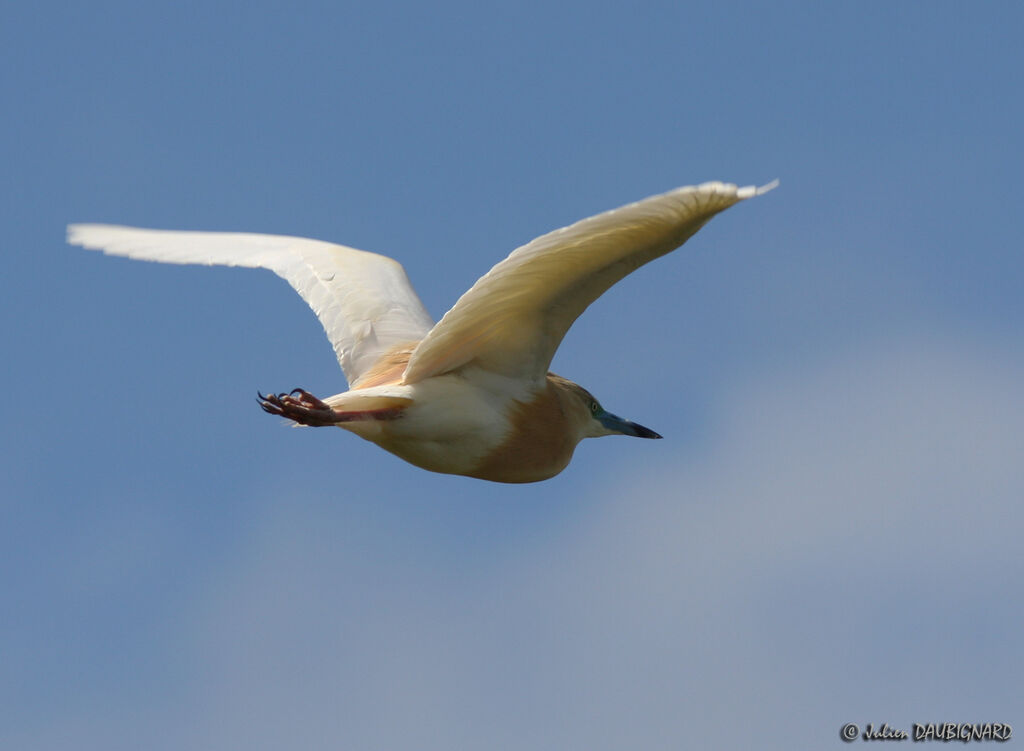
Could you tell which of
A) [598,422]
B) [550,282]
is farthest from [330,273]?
[550,282]

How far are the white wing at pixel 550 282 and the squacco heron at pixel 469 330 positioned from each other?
0.5 inches

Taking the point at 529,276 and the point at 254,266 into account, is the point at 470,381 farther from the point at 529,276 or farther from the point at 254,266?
the point at 254,266

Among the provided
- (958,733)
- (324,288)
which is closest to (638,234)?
(324,288)

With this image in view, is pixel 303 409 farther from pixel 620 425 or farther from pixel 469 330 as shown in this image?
pixel 620 425

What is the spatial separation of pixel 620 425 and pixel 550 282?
287 centimetres

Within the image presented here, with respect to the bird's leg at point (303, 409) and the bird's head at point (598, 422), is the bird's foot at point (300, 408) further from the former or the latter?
the bird's head at point (598, 422)

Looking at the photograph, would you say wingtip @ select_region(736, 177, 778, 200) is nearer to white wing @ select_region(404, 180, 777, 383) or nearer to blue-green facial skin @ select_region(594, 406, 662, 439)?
white wing @ select_region(404, 180, 777, 383)

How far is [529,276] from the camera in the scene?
8.27 metres

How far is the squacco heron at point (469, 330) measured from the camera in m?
7.79

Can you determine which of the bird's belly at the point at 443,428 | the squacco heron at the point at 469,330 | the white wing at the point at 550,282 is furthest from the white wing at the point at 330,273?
the white wing at the point at 550,282

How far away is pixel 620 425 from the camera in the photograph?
1106 cm

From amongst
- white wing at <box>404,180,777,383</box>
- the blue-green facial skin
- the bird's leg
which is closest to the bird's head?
the blue-green facial skin

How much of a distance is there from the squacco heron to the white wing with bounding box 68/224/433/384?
0.01m

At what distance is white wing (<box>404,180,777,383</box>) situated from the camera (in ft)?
24.0
